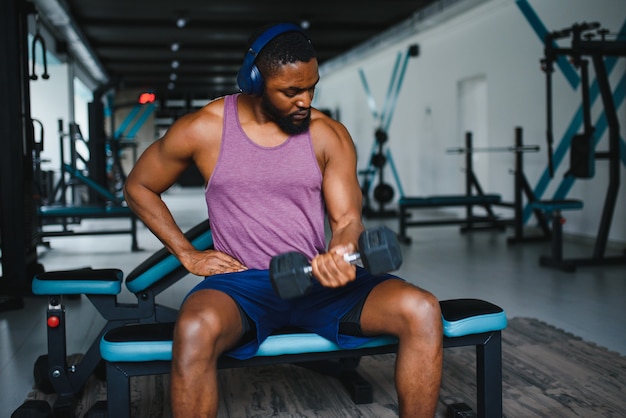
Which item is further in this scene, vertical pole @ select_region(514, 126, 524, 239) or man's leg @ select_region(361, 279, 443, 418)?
vertical pole @ select_region(514, 126, 524, 239)

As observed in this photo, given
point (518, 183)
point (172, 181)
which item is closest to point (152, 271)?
point (172, 181)

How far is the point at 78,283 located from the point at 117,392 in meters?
0.53

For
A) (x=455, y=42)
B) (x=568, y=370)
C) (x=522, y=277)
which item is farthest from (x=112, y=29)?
(x=568, y=370)

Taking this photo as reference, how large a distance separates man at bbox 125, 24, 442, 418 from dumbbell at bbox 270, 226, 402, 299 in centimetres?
9

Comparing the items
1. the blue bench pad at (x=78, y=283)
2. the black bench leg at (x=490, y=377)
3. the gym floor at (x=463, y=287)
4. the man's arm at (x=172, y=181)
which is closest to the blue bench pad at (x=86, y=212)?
the gym floor at (x=463, y=287)

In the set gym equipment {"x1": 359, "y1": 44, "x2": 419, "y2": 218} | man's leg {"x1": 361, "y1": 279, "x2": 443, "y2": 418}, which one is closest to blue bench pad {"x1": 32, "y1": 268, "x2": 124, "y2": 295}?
man's leg {"x1": 361, "y1": 279, "x2": 443, "y2": 418}

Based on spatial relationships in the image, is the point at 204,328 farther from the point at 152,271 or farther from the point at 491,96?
the point at 491,96

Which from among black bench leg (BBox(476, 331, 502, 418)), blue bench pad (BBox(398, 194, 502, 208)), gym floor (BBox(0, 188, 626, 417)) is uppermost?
blue bench pad (BBox(398, 194, 502, 208))

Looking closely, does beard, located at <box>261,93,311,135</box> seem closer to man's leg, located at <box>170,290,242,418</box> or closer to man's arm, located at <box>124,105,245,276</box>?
man's arm, located at <box>124,105,245,276</box>

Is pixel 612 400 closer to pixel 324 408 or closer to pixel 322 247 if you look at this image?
pixel 324 408

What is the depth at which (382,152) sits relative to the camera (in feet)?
29.6

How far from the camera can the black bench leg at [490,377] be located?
1541mm

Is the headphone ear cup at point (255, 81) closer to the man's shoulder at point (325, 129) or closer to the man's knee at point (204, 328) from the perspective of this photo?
the man's shoulder at point (325, 129)

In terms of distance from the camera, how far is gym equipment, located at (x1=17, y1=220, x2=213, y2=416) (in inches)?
70.7
